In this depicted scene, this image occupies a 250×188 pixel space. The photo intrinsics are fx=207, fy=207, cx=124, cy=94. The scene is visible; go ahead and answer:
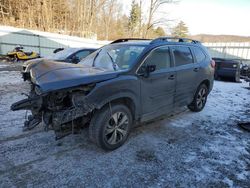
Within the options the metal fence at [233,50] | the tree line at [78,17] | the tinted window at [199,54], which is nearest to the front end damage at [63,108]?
the tinted window at [199,54]

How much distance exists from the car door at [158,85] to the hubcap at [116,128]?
450 mm

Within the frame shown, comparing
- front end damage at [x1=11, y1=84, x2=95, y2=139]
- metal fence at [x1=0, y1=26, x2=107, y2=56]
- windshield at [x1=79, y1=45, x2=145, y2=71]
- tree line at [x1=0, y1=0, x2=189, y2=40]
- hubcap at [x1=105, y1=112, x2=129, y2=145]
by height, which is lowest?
hubcap at [x1=105, y1=112, x2=129, y2=145]

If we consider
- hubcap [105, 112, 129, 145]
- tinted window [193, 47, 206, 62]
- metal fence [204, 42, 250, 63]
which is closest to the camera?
hubcap [105, 112, 129, 145]

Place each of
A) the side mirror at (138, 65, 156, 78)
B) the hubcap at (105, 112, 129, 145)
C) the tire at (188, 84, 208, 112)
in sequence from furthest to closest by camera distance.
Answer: the tire at (188, 84, 208, 112) < the side mirror at (138, 65, 156, 78) < the hubcap at (105, 112, 129, 145)

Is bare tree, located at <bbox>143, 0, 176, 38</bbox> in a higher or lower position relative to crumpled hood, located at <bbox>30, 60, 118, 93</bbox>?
higher

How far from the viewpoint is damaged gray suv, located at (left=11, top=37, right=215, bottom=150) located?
292cm

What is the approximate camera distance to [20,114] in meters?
4.80

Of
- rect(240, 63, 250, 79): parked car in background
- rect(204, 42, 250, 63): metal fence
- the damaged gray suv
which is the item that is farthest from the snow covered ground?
rect(204, 42, 250, 63): metal fence

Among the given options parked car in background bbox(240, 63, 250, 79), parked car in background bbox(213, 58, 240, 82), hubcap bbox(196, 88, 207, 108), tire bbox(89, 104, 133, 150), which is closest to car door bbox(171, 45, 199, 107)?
hubcap bbox(196, 88, 207, 108)

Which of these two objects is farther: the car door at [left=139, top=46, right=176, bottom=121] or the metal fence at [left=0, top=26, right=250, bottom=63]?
the metal fence at [left=0, top=26, right=250, bottom=63]

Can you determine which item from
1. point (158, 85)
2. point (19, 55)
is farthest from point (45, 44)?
point (158, 85)

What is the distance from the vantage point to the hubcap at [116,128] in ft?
10.8

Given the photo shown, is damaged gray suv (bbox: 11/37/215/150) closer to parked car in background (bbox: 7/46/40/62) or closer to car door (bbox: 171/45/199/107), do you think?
car door (bbox: 171/45/199/107)

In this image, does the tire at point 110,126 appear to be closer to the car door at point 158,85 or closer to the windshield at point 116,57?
the car door at point 158,85
